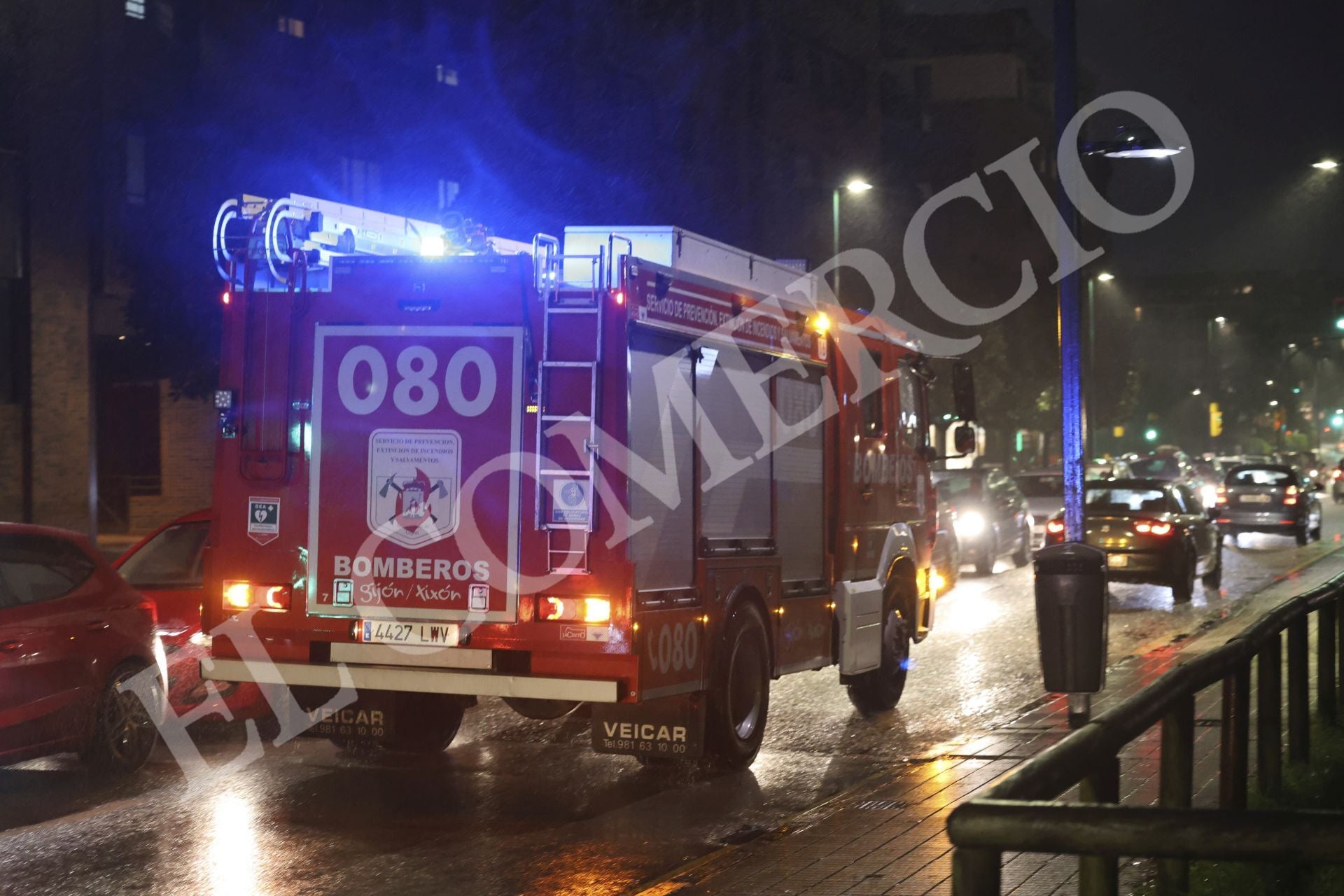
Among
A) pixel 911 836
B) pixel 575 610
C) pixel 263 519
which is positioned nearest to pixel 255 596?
pixel 263 519

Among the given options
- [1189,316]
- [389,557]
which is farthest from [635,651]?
[1189,316]

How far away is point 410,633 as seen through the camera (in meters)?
8.36

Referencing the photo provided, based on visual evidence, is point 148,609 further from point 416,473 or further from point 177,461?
point 177,461

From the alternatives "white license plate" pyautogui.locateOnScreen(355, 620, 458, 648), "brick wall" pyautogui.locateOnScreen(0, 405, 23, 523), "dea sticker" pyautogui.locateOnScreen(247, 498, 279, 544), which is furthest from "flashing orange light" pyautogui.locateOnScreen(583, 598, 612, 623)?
"brick wall" pyautogui.locateOnScreen(0, 405, 23, 523)

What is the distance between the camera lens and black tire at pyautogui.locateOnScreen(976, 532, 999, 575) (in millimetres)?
26000

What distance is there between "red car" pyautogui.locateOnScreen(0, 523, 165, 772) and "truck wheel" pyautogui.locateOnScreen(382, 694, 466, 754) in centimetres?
147

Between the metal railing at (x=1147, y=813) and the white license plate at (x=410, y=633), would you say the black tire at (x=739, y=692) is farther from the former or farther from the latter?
the metal railing at (x=1147, y=813)

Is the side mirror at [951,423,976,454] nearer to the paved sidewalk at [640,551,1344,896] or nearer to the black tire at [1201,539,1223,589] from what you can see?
the paved sidewalk at [640,551,1344,896]

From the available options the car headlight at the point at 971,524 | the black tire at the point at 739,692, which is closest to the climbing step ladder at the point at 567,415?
the black tire at the point at 739,692

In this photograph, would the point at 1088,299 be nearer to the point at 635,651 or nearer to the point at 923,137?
the point at 635,651

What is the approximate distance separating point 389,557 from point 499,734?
280 centimetres

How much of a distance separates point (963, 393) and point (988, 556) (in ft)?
46.4

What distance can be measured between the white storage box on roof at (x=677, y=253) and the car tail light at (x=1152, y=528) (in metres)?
11.9

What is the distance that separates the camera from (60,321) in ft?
92.7
